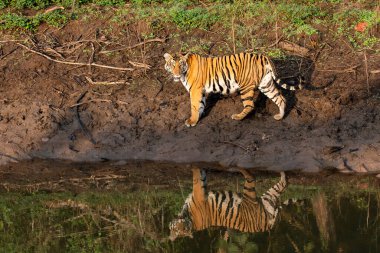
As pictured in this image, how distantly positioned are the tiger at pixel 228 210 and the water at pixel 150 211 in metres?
0.10

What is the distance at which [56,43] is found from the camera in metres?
13.2

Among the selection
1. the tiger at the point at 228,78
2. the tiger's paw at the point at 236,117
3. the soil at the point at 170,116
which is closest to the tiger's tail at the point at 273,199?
the soil at the point at 170,116

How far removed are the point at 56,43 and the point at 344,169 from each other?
523 centimetres

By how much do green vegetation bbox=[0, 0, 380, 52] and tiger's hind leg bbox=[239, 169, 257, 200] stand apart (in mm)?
2630

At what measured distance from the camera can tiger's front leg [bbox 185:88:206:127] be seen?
11359 mm

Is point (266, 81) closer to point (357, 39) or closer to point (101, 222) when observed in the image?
point (357, 39)

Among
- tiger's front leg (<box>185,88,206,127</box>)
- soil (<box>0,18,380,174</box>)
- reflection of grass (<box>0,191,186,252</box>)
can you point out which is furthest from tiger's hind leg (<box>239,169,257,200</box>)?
tiger's front leg (<box>185,88,206,127</box>)

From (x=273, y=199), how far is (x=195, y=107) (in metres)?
2.14

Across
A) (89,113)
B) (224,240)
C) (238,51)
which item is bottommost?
(224,240)

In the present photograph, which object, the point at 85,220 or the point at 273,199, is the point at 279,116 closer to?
the point at 273,199

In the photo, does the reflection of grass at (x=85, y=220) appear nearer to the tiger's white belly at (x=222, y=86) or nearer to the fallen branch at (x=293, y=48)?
the tiger's white belly at (x=222, y=86)

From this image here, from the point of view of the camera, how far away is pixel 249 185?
10.3 meters

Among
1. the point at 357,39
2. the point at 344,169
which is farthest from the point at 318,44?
the point at 344,169

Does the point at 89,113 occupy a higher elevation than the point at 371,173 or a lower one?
higher
